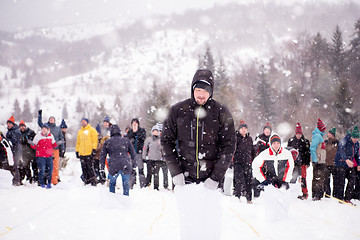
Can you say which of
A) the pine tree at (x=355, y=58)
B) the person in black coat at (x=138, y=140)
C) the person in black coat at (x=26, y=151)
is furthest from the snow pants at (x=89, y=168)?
the pine tree at (x=355, y=58)

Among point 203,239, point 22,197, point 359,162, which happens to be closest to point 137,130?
point 22,197

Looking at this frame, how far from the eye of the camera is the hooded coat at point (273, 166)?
6461 millimetres

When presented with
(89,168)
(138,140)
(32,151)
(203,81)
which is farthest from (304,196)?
(32,151)

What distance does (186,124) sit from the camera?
11.5 feet

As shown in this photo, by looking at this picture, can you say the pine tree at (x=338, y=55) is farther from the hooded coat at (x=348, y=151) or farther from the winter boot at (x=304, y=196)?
the winter boot at (x=304, y=196)

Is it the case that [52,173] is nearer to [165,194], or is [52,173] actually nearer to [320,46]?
[165,194]

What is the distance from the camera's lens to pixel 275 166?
659 centimetres

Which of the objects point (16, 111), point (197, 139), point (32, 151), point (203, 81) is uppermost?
point (203, 81)

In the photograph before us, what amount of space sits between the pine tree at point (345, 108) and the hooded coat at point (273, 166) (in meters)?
26.6

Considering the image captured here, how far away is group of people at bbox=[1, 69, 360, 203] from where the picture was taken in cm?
346

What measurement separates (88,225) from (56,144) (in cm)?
563

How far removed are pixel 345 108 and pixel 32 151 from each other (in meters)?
28.6

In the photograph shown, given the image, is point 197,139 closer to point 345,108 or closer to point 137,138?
point 137,138

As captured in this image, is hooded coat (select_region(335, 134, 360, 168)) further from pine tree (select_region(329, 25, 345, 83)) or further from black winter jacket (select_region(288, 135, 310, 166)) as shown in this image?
pine tree (select_region(329, 25, 345, 83))
